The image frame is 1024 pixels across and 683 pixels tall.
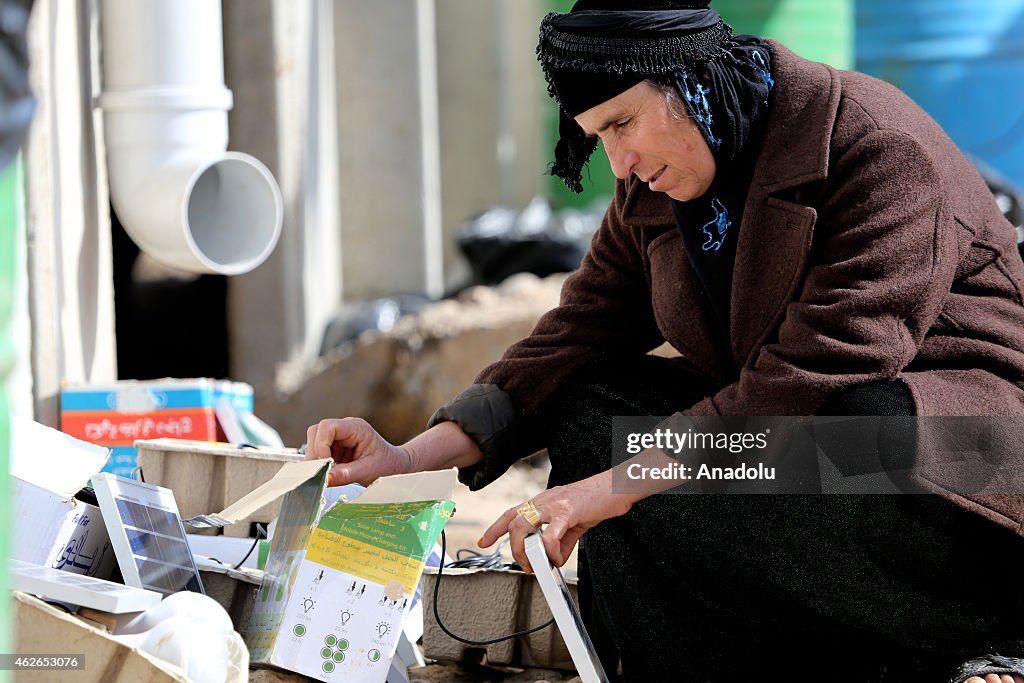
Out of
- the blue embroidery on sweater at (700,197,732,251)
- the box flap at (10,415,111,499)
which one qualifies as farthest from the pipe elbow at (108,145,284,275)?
the blue embroidery on sweater at (700,197,732,251)

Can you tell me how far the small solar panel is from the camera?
89.2 inches

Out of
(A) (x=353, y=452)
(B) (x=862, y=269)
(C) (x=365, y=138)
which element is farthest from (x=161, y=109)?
(C) (x=365, y=138)

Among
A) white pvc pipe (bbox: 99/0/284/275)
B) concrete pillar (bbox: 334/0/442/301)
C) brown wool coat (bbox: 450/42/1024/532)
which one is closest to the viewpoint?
brown wool coat (bbox: 450/42/1024/532)

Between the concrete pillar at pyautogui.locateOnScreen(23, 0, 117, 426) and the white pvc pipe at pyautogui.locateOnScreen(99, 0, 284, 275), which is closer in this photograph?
the concrete pillar at pyautogui.locateOnScreen(23, 0, 117, 426)

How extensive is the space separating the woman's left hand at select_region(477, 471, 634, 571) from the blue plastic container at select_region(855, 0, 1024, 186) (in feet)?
21.1

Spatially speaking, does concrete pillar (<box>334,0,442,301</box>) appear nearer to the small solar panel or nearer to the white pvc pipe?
the white pvc pipe

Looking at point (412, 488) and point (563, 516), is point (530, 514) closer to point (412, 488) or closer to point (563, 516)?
point (563, 516)

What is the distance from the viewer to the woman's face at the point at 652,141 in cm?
230

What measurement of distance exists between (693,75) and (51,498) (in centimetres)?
130

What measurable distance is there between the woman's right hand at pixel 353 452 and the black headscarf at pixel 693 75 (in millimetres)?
655

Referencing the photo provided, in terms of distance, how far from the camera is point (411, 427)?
562 cm

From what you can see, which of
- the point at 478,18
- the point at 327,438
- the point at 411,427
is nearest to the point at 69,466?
the point at 327,438

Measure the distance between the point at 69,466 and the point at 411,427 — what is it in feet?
11.0

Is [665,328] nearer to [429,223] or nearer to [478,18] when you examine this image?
[429,223]
